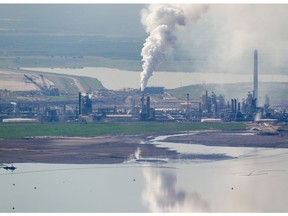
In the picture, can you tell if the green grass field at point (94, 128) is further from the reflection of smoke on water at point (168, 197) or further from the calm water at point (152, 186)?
the reflection of smoke on water at point (168, 197)

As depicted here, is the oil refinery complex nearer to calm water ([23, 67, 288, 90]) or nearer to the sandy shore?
the sandy shore

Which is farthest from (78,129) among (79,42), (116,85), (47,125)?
(79,42)

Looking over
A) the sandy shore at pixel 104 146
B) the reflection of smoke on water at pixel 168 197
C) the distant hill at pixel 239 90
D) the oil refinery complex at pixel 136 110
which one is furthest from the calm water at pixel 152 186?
the distant hill at pixel 239 90

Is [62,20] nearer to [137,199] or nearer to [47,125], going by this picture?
[47,125]

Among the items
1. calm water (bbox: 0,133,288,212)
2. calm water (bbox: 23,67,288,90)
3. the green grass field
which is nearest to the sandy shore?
calm water (bbox: 0,133,288,212)

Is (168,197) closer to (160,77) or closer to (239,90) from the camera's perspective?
(239,90)

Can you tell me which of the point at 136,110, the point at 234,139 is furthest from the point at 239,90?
the point at 234,139
